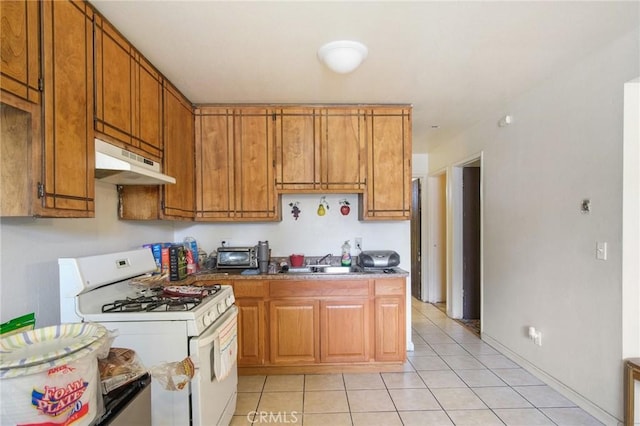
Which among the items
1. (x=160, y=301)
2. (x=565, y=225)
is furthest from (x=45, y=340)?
(x=565, y=225)

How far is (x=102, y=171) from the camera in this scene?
1.76 m

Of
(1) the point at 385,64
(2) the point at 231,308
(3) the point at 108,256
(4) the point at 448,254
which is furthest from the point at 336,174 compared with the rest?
(4) the point at 448,254

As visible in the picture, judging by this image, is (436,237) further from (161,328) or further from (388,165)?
(161,328)

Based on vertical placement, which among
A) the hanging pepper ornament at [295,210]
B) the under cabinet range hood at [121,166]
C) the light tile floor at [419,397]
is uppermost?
the under cabinet range hood at [121,166]

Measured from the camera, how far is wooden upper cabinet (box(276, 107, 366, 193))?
3064 millimetres

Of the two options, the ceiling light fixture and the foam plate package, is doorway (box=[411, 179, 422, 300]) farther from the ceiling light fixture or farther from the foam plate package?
the foam plate package

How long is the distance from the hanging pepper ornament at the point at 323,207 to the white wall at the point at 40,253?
1965 millimetres

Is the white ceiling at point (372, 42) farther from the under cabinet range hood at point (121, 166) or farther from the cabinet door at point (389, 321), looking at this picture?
the cabinet door at point (389, 321)

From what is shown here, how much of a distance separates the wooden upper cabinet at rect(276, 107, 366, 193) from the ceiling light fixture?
0.98 metres

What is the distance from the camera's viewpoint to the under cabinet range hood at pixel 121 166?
1.60 meters

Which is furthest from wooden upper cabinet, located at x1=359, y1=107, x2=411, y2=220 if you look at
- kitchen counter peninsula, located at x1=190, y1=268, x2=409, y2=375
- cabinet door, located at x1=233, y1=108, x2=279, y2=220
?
cabinet door, located at x1=233, y1=108, x2=279, y2=220

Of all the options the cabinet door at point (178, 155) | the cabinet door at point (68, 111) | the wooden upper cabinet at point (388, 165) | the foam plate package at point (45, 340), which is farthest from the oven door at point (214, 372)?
the wooden upper cabinet at point (388, 165)

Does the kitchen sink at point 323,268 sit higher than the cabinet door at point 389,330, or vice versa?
the kitchen sink at point 323,268

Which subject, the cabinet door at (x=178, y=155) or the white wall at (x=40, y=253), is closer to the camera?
the white wall at (x=40, y=253)
